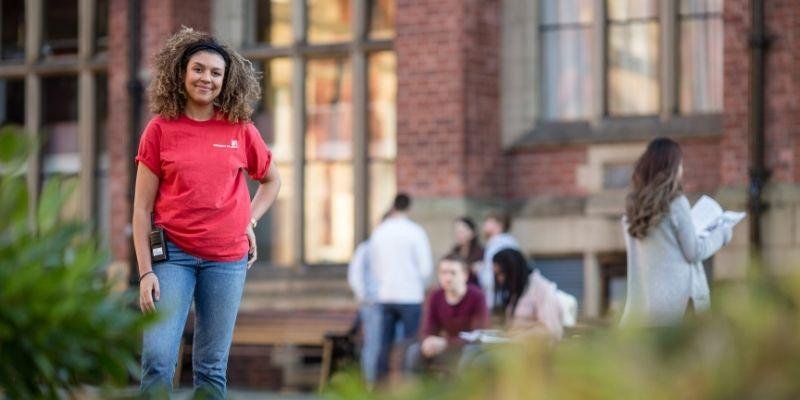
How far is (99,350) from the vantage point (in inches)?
118

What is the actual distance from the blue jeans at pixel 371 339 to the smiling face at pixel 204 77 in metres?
8.02

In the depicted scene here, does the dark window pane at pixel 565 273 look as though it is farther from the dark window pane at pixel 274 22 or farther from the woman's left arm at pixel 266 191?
the woman's left arm at pixel 266 191

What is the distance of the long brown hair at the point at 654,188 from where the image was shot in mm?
8867

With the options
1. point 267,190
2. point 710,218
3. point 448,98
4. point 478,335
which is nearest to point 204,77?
point 267,190

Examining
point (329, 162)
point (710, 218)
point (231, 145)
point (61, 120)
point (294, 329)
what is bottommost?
point (294, 329)

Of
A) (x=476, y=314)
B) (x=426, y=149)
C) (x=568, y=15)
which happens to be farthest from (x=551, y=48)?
(x=476, y=314)

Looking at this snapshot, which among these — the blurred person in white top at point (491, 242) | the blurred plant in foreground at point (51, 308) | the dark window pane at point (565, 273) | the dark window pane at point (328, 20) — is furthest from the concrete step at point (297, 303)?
the blurred plant in foreground at point (51, 308)

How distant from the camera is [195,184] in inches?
270

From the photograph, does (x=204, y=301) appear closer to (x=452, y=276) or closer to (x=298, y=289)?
(x=452, y=276)

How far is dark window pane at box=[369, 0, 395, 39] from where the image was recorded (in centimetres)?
1734

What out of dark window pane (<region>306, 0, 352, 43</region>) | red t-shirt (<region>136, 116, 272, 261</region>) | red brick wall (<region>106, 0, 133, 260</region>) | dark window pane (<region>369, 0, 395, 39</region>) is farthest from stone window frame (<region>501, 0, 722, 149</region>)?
red t-shirt (<region>136, 116, 272, 261</region>)

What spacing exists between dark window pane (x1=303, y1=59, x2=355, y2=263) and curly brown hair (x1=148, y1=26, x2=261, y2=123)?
417 inches

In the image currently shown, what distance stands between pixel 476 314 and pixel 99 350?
9.49 meters

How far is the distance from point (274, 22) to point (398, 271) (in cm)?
423
